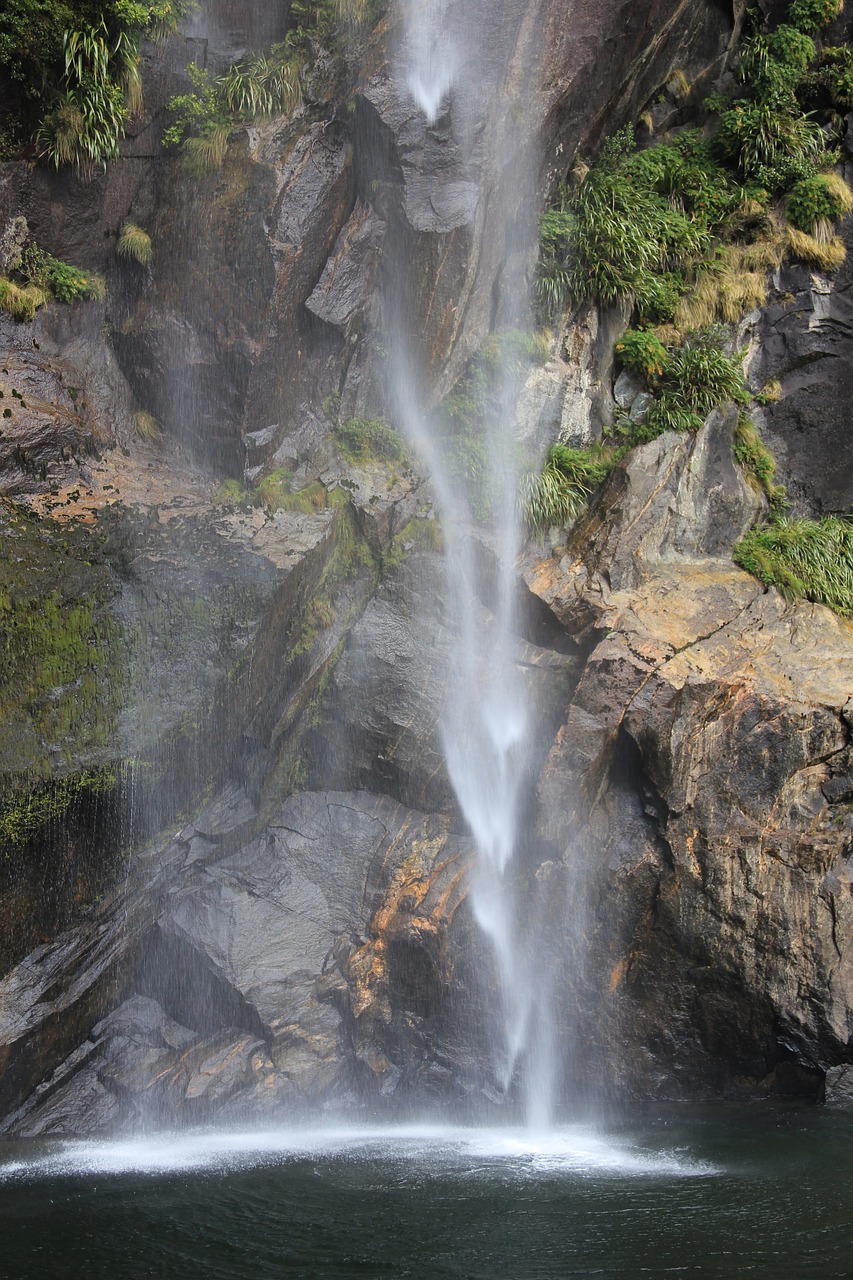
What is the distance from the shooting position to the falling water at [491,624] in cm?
1096

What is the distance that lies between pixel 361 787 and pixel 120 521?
14.7ft

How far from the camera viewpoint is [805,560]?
13.3m

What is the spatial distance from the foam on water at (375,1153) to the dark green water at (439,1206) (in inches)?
1.3

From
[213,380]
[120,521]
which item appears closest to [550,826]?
[120,521]

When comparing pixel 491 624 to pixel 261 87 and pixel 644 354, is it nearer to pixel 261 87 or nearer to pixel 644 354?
pixel 644 354

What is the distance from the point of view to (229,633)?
11.0 meters

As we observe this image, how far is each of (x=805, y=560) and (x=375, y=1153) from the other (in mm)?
9583

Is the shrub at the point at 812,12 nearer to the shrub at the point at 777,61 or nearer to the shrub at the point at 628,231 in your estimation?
the shrub at the point at 777,61

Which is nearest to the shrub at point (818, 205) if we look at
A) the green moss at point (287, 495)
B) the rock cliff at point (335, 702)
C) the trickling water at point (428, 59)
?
the rock cliff at point (335, 702)

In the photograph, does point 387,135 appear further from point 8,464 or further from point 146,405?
point 8,464

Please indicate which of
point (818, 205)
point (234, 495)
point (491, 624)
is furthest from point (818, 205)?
point (234, 495)

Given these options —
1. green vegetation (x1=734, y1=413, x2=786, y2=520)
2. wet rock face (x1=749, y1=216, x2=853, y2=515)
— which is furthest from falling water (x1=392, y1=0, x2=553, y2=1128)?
wet rock face (x1=749, y1=216, x2=853, y2=515)

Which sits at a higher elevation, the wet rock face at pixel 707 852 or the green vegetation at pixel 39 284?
the green vegetation at pixel 39 284

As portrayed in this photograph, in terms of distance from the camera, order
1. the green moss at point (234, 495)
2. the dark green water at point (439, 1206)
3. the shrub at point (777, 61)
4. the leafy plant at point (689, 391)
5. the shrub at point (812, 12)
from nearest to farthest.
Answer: the dark green water at point (439, 1206) < the green moss at point (234, 495) < the leafy plant at point (689, 391) < the shrub at point (777, 61) < the shrub at point (812, 12)
